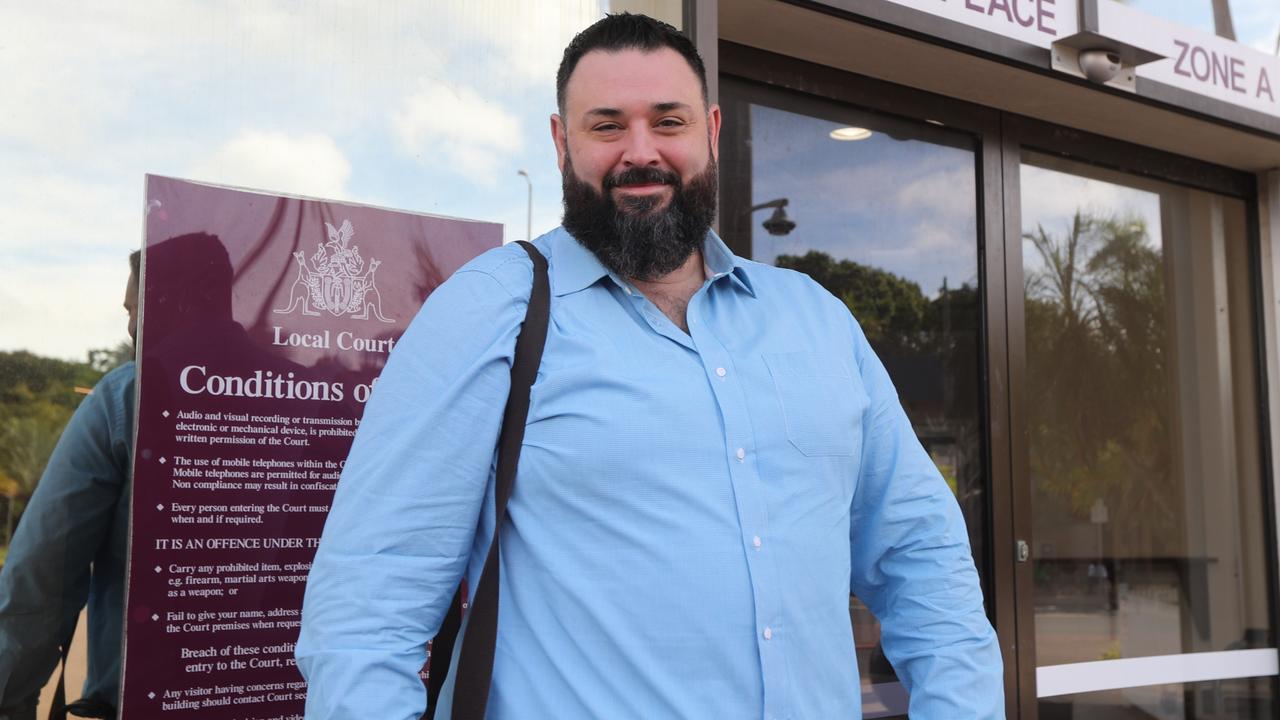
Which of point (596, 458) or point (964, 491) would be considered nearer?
point (596, 458)

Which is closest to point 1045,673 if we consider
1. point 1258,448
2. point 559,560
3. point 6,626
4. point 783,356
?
point 1258,448

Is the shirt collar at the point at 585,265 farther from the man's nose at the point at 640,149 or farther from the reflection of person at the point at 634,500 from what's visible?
the man's nose at the point at 640,149

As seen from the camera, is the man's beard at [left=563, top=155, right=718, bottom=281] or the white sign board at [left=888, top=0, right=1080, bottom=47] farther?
the white sign board at [left=888, top=0, right=1080, bottom=47]

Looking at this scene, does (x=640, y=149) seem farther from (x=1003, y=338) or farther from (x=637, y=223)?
(x=1003, y=338)

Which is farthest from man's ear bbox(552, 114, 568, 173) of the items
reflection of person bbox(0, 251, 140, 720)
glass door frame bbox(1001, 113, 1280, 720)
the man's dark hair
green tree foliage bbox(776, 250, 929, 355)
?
glass door frame bbox(1001, 113, 1280, 720)

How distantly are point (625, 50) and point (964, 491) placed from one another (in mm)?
2627

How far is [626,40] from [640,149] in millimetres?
192

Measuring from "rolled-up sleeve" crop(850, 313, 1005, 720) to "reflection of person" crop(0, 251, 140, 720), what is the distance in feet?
4.55

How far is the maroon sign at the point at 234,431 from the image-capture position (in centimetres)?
203

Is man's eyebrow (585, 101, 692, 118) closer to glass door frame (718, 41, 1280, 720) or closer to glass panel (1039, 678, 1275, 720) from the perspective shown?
glass door frame (718, 41, 1280, 720)

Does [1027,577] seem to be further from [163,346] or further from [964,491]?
[163,346]

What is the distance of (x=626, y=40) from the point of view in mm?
1767

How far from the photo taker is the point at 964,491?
388 centimetres

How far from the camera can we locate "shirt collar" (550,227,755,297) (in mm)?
1650
